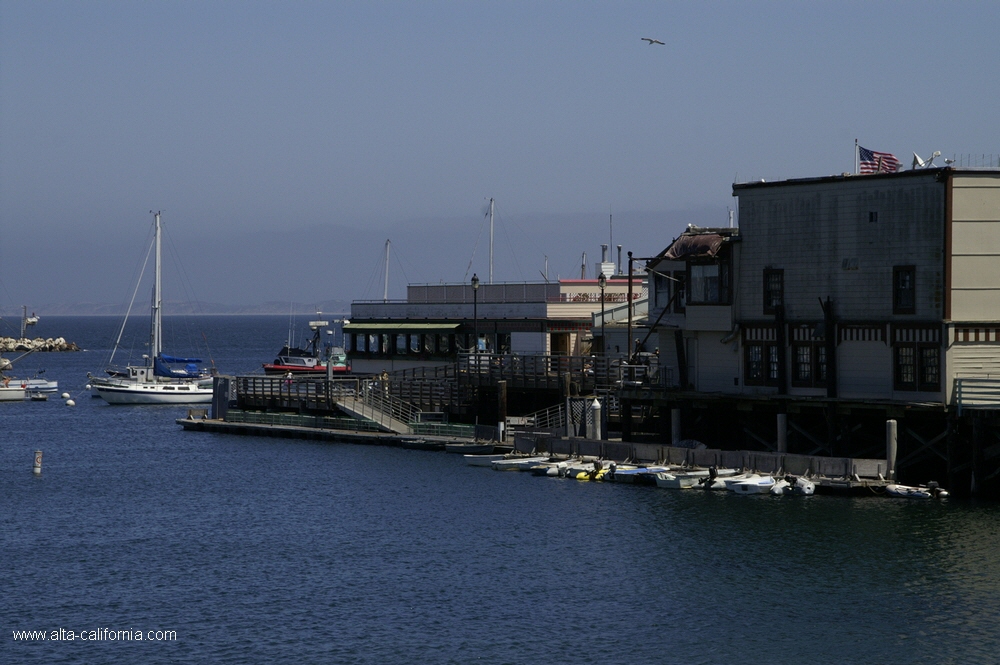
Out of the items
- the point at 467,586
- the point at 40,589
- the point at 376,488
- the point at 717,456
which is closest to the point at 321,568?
the point at 467,586

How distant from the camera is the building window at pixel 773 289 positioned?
50969 mm

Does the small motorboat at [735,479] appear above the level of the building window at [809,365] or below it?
below

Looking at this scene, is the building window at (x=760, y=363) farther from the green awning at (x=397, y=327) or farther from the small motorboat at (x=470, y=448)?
the green awning at (x=397, y=327)

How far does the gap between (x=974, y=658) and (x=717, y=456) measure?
2130cm

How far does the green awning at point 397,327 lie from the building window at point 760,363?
1098 inches

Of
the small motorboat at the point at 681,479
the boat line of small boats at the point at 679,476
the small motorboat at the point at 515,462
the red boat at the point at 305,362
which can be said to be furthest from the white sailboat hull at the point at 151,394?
the small motorboat at the point at 681,479

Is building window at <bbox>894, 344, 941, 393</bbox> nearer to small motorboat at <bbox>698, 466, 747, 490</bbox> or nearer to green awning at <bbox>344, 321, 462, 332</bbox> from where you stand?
small motorboat at <bbox>698, 466, 747, 490</bbox>

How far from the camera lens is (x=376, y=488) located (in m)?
53.2

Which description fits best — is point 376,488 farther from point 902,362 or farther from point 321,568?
point 902,362

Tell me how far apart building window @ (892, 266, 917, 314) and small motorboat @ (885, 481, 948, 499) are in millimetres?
6339

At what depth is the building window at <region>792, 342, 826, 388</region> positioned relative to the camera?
1961 inches

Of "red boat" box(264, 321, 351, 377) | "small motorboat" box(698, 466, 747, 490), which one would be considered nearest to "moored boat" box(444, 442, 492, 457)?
"small motorboat" box(698, 466, 747, 490)

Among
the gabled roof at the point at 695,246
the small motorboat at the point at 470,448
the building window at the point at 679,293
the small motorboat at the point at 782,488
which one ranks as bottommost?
the small motorboat at the point at 782,488

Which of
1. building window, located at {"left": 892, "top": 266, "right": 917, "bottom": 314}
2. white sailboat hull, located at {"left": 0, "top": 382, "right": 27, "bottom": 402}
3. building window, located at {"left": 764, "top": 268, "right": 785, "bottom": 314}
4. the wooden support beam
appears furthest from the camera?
white sailboat hull, located at {"left": 0, "top": 382, "right": 27, "bottom": 402}
